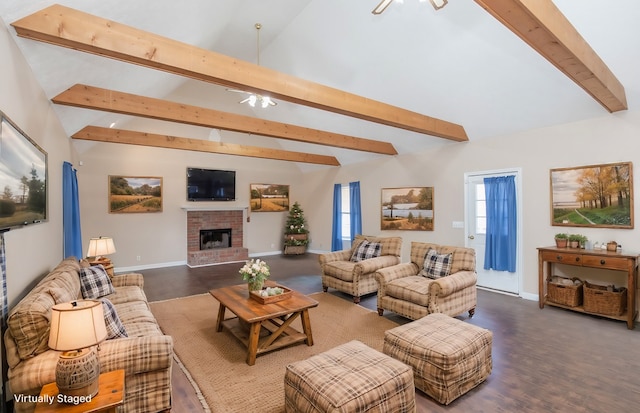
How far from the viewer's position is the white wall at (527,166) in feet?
13.1

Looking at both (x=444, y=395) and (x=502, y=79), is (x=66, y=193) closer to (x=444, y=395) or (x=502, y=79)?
(x=444, y=395)

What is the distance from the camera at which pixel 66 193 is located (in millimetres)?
4469

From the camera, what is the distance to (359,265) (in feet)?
15.3

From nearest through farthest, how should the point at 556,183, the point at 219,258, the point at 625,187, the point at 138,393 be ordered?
the point at 138,393, the point at 625,187, the point at 556,183, the point at 219,258

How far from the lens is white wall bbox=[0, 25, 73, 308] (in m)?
2.09

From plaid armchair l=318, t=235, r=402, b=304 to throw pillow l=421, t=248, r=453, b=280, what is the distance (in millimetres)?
744

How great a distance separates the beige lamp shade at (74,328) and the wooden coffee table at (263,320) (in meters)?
1.33

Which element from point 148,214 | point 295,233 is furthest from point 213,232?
point 295,233

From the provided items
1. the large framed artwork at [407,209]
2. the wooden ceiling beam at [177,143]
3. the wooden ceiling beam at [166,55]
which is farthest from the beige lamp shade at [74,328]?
the large framed artwork at [407,209]

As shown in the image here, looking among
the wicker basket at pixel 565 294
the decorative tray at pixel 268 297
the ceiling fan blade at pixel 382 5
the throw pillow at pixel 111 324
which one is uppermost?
the ceiling fan blade at pixel 382 5

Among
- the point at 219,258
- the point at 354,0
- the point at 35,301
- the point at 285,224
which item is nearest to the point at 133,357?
the point at 35,301

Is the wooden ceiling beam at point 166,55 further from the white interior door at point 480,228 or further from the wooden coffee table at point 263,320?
the white interior door at point 480,228

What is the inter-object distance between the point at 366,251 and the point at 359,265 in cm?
56

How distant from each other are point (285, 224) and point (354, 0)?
6759mm
